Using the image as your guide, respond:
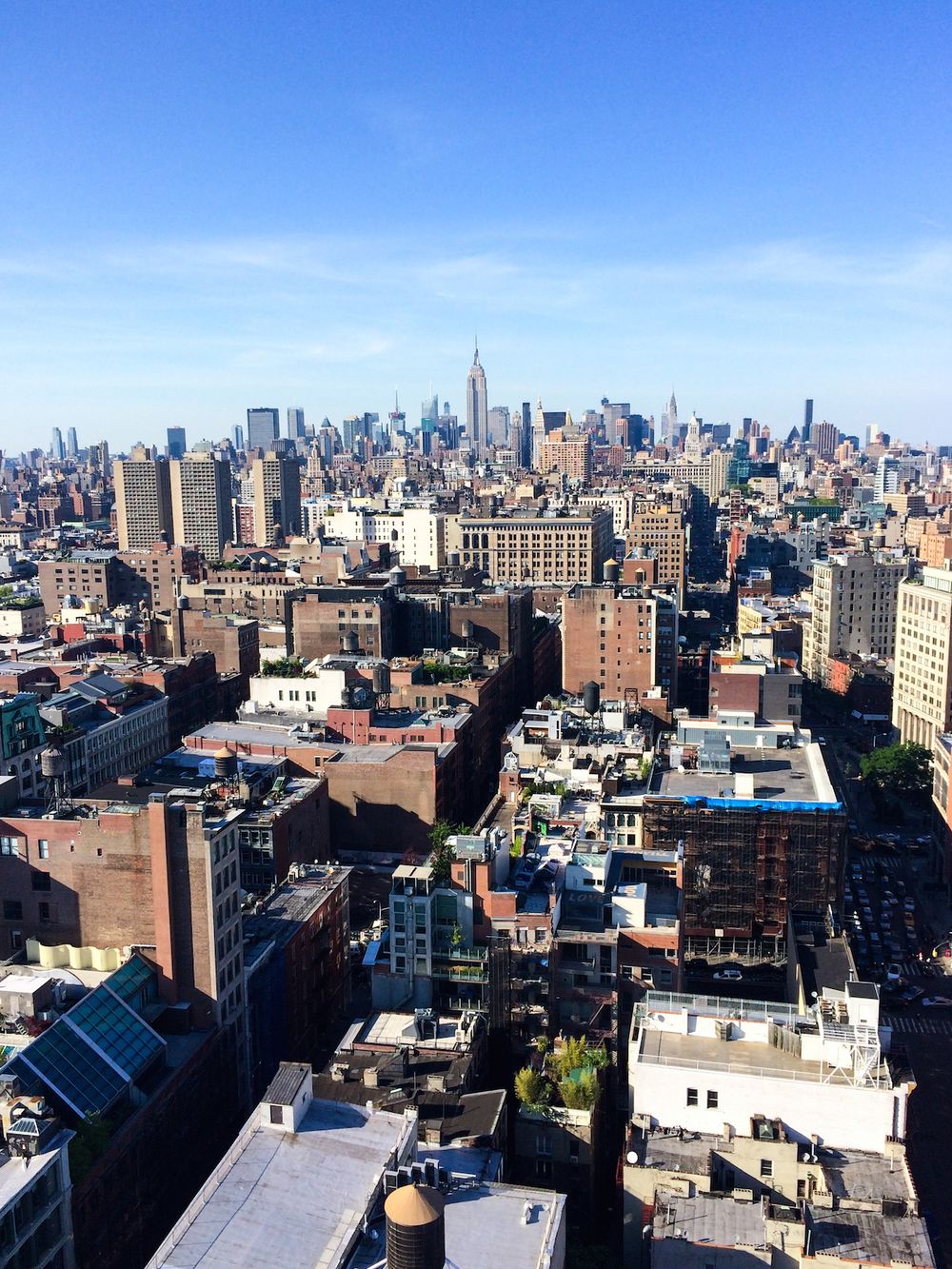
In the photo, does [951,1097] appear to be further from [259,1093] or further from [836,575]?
[836,575]

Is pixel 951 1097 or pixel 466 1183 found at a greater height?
pixel 466 1183

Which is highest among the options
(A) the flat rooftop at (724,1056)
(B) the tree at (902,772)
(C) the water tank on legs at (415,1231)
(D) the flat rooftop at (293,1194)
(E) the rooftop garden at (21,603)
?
(E) the rooftop garden at (21,603)

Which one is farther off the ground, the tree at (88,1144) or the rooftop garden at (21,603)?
the rooftop garden at (21,603)

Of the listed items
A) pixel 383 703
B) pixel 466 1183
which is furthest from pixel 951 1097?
pixel 383 703

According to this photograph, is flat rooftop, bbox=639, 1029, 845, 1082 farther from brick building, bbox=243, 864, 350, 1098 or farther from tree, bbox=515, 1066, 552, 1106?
brick building, bbox=243, 864, 350, 1098

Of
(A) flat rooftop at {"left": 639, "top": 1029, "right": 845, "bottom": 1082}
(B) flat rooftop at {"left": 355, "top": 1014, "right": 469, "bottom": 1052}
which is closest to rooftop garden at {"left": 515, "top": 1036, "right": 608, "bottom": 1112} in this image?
(A) flat rooftop at {"left": 639, "top": 1029, "right": 845, "bottom": 1082}

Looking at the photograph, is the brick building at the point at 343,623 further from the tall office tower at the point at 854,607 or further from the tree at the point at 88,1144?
the tree at the point at 88,1144

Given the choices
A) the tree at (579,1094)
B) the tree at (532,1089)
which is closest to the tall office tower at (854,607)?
the tree at (579,1094)
